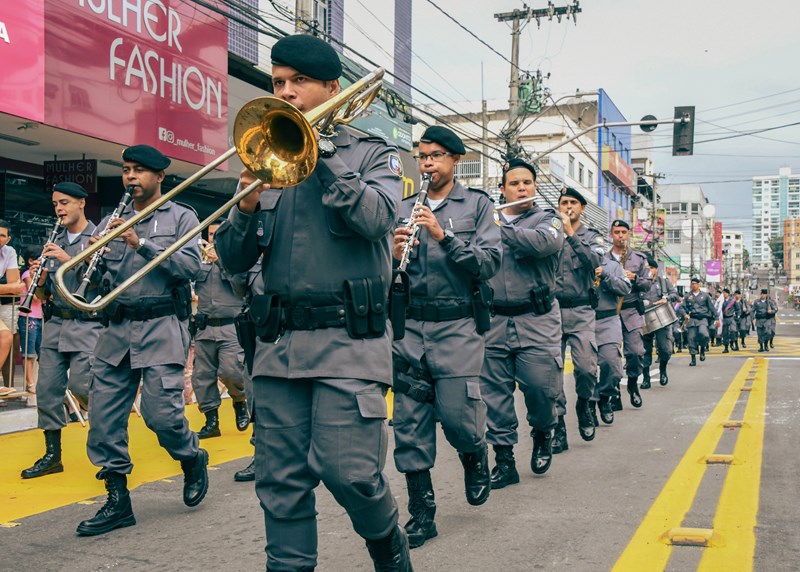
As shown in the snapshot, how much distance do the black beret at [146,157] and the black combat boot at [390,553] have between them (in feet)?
9.62

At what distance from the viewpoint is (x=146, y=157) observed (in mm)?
5270

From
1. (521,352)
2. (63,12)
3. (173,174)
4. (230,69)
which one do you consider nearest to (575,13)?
(230,69)

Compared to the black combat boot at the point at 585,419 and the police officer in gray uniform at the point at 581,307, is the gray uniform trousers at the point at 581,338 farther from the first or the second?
the black combat boot at the point at 585,419

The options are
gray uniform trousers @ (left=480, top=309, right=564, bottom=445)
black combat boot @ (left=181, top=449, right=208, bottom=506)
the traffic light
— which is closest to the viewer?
black combat boot @ (left=181, top=449, right=208, bottom=506)

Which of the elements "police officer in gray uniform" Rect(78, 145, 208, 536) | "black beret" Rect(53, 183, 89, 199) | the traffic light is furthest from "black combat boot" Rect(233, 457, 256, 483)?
the traffic light

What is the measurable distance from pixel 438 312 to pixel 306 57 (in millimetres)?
2150

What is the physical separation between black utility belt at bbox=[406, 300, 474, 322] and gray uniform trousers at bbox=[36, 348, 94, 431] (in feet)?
8.85

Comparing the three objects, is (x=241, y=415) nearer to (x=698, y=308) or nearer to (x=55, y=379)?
(x=55, y=379)

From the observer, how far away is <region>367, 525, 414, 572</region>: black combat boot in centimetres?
324

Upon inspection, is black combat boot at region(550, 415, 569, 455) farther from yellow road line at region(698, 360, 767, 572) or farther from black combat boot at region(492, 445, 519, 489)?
black combat boot at region(492, 445, 519, 489)

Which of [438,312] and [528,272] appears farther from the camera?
[528,272]

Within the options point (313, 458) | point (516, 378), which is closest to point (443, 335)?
point (516, 378)

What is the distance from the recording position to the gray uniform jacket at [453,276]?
4957 mm

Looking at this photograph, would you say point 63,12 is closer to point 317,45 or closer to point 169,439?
point 169,439
